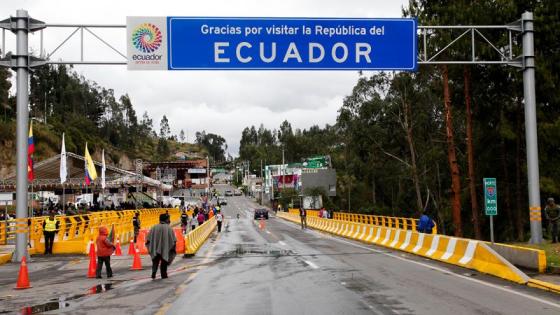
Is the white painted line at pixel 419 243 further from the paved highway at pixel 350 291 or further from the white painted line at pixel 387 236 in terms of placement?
the white painted line at pixel 387 236

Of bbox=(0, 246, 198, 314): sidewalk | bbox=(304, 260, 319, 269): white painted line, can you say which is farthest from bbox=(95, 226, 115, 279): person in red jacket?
bbox=(304, 260, 319, 269): white painted line

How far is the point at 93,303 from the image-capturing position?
36.6ft

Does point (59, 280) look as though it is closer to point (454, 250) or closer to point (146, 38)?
point (146, 38)

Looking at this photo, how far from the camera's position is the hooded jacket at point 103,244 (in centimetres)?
1495

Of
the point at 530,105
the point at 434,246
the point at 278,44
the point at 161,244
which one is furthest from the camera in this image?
the point at 530,105

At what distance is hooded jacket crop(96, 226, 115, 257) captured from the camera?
1495cm

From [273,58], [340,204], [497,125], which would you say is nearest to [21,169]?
[273,58]

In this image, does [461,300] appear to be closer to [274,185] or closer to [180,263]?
[180,263]

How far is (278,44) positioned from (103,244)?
8241 mm

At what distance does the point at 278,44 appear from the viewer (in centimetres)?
1917

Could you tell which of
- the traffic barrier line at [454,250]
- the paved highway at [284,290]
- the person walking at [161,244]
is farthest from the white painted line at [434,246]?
the person walking at [161,244]

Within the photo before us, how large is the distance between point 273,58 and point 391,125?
1692 inches

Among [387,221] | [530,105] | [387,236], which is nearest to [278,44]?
[530,105]

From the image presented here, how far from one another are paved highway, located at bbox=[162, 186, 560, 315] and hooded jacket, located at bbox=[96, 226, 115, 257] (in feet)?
7.31
